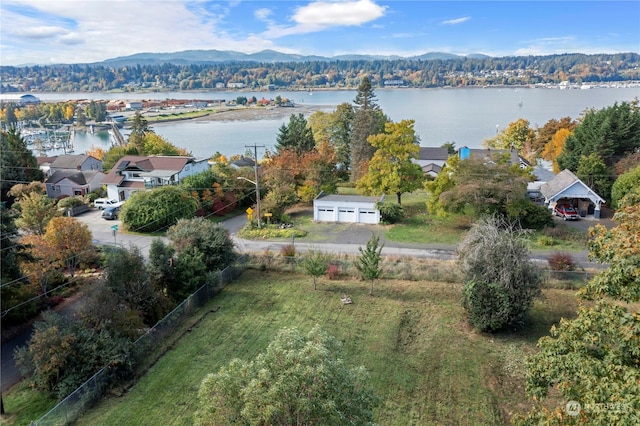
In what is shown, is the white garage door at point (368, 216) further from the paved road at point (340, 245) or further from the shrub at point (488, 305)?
the shrub at point (488, 305)

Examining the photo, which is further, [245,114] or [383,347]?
[245,114]

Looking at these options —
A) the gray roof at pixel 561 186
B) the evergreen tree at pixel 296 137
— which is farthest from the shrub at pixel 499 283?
the evergreen tree at pixel 296 137

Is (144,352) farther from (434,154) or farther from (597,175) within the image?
(434,154)

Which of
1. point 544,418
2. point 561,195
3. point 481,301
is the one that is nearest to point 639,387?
point 544,418

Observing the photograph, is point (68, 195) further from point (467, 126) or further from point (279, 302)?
point (467, 126)

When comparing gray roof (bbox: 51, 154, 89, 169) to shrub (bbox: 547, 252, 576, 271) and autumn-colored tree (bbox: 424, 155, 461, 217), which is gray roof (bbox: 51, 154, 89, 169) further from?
shrub (bbox: 547, 252, 576, 271)

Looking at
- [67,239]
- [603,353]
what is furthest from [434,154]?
[603,353]
